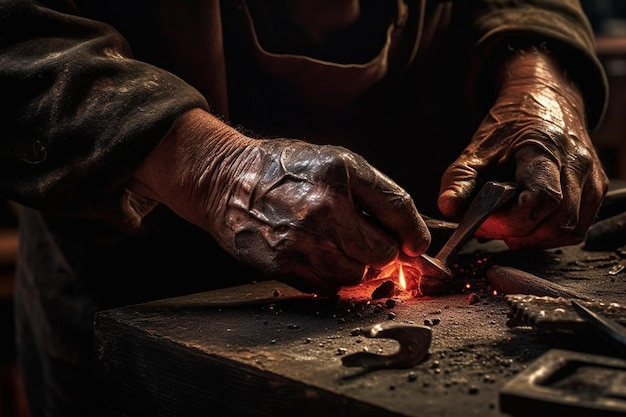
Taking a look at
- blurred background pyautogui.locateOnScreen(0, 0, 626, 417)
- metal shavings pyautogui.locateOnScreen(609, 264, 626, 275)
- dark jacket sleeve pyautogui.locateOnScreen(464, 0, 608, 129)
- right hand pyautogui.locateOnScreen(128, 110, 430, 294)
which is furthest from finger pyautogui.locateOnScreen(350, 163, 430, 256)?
blurred background pyautogui.locateOnScreen(0, 0, 626, 417)

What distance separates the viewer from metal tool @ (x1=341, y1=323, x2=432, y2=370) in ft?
3.93

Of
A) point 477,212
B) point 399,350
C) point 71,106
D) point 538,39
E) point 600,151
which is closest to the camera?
point 399,350

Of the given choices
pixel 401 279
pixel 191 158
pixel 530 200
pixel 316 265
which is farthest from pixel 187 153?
pixel 530 200

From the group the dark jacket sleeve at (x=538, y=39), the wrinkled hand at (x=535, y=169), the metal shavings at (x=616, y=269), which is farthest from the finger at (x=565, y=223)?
the dark jacket sleeve at (x=538, y=39)

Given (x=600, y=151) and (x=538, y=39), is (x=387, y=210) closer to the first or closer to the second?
(x=538, y=39)

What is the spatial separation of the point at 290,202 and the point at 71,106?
Answer: 50 centimetres

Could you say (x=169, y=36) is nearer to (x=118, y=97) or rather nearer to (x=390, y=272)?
(x=118, y=97)

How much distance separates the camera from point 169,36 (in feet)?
6.29

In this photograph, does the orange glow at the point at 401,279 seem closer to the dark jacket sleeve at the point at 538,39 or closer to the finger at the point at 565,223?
the finger at the point at 565,223

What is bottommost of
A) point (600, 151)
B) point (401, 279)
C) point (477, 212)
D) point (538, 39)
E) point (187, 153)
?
point (600, 151)

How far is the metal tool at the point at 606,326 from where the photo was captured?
118cm

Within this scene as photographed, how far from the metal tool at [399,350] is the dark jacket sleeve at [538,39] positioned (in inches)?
52.6

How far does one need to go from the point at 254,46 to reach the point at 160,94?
1.65 ft

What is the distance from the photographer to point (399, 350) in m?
1.21
